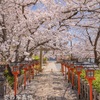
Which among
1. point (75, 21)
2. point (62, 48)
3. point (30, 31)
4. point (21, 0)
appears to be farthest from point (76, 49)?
point (21, 0)

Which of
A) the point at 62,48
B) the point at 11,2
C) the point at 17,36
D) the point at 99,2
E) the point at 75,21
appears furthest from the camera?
the point at 62,48

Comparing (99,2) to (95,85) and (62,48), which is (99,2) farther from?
(62,48)

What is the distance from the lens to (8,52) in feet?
36.8

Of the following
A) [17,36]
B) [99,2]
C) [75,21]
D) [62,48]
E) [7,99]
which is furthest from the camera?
[62,48]

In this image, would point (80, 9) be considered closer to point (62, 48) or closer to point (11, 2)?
point (11, 2)

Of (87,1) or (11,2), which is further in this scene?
(11,2)

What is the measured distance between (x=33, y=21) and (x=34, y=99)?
12.0ft

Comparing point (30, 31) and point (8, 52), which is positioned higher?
point (30, 31)

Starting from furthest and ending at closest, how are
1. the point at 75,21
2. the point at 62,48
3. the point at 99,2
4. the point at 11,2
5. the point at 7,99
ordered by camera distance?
1. the point at 62,48
2. the point at 75,21
3. the point at 11,2
4. the point at 7,99
5. the point at 99,2

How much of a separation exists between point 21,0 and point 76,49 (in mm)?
9600

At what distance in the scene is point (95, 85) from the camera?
29.1 feet

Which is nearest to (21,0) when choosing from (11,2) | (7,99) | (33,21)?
(11,2)

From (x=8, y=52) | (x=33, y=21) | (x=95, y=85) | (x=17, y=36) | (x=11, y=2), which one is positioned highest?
(x=11, y=2)

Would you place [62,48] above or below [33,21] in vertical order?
below
